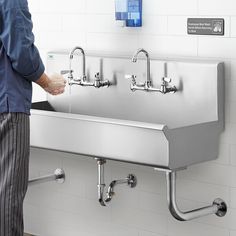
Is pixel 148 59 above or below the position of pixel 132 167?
above

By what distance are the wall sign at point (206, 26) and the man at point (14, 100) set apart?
2.54 ft

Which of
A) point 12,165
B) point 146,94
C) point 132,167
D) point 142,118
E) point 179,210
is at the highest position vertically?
point 146,94

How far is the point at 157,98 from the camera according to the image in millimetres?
3746

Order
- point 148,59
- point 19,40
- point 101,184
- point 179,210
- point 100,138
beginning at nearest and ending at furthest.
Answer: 1. point 19,40
2. point 100,138
3. point 179,210
4. point 148,59
5. point 101,184

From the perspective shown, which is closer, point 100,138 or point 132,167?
point 100,138

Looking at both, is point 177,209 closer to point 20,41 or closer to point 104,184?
point 104,184

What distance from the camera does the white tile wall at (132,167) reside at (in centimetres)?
356

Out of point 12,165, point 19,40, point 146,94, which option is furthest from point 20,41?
point 146,94

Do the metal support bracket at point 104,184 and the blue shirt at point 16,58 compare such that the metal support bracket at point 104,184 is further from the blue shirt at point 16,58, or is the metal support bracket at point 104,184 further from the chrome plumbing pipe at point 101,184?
the blue shirt at point 16,58

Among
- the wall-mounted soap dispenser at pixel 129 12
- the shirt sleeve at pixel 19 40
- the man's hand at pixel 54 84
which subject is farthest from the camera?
the wall-mounted soap dispenser at pixel 129 12

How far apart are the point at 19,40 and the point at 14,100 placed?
0.27m

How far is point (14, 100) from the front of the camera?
10.6ft

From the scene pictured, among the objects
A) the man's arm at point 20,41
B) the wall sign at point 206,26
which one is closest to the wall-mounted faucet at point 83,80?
the wall sign at point 206,26

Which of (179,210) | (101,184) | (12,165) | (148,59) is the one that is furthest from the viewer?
(101,184)
